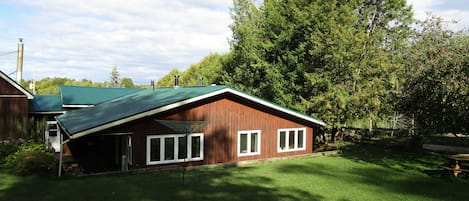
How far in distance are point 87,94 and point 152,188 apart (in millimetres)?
18628

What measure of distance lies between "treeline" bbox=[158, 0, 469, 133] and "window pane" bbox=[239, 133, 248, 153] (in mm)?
6795

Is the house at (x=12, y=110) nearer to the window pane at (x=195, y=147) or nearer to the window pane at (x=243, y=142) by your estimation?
the window pane at (x=195, y=147)

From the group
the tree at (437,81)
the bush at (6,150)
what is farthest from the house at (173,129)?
the tree at (437,81)

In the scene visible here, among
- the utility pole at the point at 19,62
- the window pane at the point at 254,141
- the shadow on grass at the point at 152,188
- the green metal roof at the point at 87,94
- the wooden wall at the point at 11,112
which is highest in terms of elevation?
the utility pole at the point at 19,62

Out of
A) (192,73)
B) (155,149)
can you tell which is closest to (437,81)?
(155,149)

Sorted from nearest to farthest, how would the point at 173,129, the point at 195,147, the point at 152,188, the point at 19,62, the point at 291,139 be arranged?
the point at 152,188, the point at 173,129, the point at 195,147, the point at 291,139, the point at 19,62

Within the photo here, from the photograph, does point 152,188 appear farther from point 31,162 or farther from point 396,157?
point 396,157

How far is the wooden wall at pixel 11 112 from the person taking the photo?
23453 mm

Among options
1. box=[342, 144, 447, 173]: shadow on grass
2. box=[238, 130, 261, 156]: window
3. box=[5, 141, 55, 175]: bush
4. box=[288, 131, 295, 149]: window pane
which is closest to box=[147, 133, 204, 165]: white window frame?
box=[238, 130, 261, 156]: window

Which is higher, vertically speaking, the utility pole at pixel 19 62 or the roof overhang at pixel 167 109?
the utility pole at pixel 19 62

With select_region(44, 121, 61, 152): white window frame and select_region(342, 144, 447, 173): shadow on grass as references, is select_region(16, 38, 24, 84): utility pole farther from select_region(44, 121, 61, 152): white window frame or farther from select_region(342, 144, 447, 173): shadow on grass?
select_region(342, 144, 447, 173): shadow on grass

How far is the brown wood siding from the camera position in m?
16.9

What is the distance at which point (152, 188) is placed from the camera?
12.6 m

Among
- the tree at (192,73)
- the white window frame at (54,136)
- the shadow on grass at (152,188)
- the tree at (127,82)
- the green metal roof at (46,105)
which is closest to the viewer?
the shadow on grass at (152,188)
